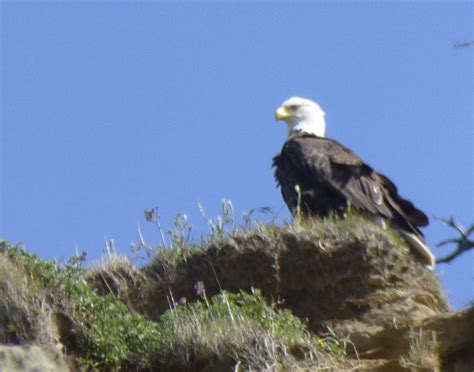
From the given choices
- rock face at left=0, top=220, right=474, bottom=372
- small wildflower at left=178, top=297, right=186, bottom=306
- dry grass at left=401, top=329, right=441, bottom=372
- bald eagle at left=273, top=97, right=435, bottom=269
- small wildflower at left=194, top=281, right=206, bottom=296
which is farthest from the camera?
bald eagle at left=273, top=97, right=435, bottom=269

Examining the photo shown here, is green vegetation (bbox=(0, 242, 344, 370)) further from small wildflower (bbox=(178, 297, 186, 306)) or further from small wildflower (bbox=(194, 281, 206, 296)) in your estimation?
small wildflower (bbox=(194, 281, 206, 296))

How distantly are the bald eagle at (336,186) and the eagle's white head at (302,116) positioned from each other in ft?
2.72

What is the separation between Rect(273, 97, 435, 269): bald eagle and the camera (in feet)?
41.5

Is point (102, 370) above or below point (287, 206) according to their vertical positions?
below

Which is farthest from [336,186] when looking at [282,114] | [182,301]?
[182,301]

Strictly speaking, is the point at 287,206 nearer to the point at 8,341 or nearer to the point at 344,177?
the point at 344,177

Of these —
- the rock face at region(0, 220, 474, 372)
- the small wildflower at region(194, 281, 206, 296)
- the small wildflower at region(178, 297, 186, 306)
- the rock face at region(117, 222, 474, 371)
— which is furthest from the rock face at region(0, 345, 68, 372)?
the rock face at region(117, 222, 474, 371)

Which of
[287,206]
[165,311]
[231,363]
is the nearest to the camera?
[231,363]

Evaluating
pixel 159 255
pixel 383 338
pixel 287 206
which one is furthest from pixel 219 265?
pixel 287 206

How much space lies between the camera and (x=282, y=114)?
14969 millimetres

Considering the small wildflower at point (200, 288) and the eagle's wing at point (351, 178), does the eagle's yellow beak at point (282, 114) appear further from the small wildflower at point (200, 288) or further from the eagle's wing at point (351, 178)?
the small wildflower at point (200, 288)

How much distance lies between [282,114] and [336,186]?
2.08 metres

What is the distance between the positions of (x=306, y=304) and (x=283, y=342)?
4.35 feet

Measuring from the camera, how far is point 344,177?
1322 centimetres
